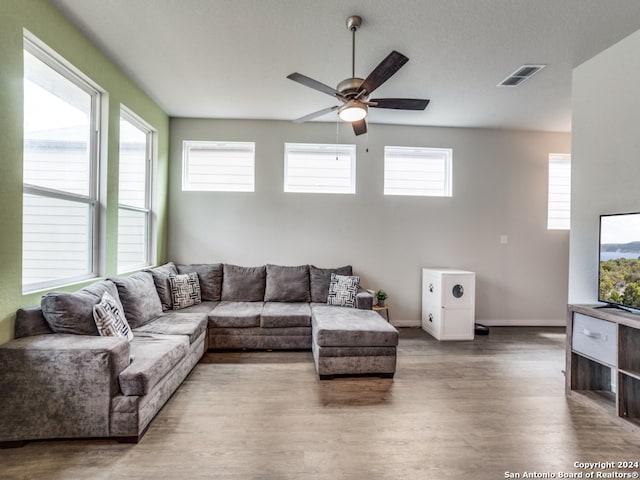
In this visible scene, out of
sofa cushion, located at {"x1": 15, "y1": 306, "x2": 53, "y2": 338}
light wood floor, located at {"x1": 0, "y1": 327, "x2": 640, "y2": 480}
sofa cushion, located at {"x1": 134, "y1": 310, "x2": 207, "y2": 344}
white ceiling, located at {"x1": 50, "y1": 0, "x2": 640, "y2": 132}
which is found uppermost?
white ceiling, located at {"x1": 50, "y1": 0, "x2": 640, "y2": 132}

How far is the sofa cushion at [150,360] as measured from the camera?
1856 mm

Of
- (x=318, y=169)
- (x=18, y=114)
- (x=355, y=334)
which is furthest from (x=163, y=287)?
(x=318, y=169)

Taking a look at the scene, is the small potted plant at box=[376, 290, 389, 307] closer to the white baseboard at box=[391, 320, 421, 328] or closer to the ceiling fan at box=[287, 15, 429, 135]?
the white baseboard at box=[391, 320, 421, 328]

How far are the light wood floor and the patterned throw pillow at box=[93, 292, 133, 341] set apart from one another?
65 cm

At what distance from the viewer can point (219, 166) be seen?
4398 mm

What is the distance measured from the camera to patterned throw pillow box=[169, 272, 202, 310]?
357cm

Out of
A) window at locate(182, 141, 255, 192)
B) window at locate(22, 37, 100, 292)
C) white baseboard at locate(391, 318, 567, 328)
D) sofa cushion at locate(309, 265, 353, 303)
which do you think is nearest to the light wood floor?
sofa cushion at locate(309, 265, 353, 303)

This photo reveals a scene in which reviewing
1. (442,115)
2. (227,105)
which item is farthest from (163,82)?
(442,115)

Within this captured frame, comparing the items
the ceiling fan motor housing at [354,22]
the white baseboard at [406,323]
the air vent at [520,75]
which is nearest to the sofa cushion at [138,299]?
the ceiling fan motor housing at [354,22]

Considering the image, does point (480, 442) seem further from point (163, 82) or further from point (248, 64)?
point (163, 82)

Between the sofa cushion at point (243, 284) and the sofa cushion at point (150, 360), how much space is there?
1.33 meters

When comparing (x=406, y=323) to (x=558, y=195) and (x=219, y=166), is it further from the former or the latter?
(x=219, y=166)

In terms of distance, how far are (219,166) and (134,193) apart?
1195 millimetres

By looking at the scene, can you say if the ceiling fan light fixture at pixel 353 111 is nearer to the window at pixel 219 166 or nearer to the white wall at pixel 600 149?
the white wall at pixel 600 149
